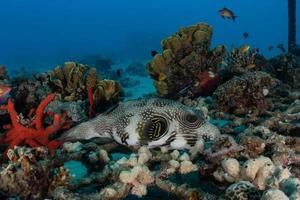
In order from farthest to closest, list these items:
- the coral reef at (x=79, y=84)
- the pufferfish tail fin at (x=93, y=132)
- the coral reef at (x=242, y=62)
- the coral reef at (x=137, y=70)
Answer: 1. the coral reef at (x=137, y=70)
2. the coral reef at (x=242, y=62)
3. the coral reef at (x=79, y=84)
4. the pufferfish tail fin at (x=93, y=132)

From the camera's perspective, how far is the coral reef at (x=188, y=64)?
8852 millimetres

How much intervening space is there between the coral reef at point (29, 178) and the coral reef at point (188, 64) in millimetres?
5190

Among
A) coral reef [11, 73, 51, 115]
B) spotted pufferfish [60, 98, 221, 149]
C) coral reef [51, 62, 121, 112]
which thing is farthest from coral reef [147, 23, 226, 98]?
spotted pufferfish [60, 98, 221, 149]

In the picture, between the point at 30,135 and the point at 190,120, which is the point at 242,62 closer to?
the point at 190,120

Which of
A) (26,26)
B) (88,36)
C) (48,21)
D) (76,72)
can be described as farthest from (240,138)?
(48,21)

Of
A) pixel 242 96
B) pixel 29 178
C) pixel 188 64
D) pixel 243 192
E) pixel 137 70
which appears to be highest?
pixel 137 70

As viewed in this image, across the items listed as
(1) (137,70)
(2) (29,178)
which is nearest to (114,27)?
(1) (137,70)

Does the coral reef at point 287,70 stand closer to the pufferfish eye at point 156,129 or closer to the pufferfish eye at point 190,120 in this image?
the pufferfish eye at point 190,120

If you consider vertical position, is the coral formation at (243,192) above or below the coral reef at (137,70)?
below

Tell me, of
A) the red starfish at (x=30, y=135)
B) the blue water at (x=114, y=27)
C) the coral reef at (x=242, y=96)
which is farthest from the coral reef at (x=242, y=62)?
the blue water at (x=114, y=27)

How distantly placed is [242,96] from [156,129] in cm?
261

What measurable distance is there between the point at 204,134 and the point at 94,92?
3318 millimetres

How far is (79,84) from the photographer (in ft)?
27.3

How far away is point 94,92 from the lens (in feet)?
25.6
